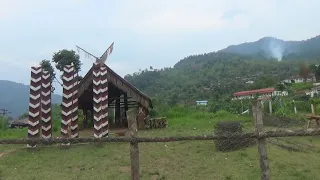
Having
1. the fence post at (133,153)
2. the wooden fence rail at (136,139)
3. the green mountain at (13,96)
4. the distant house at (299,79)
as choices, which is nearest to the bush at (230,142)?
the wooden fence rail at (136,139)

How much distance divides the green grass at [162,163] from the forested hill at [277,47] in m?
88.0

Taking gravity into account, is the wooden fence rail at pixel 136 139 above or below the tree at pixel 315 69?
below

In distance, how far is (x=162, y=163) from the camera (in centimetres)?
927

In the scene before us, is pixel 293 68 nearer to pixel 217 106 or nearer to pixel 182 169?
pixel 217 106

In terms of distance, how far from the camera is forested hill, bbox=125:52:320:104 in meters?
53.5

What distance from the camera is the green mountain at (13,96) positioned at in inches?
4361

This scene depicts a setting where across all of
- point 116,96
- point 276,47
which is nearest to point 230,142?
point 116,96

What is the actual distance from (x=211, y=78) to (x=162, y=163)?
2240 inches

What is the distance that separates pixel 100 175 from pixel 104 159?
2.03m

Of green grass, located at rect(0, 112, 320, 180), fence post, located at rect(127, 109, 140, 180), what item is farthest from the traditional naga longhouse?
fence post, located at rect(127, 109, 140, 180)

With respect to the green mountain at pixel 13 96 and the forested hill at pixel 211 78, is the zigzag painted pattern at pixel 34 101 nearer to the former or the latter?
the forested hill at pixel 211 78

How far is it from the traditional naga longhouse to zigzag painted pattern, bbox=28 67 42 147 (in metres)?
2.02

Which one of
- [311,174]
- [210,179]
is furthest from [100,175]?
[311,174]

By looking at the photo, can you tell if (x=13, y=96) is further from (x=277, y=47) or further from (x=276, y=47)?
(x=277, y=47)
